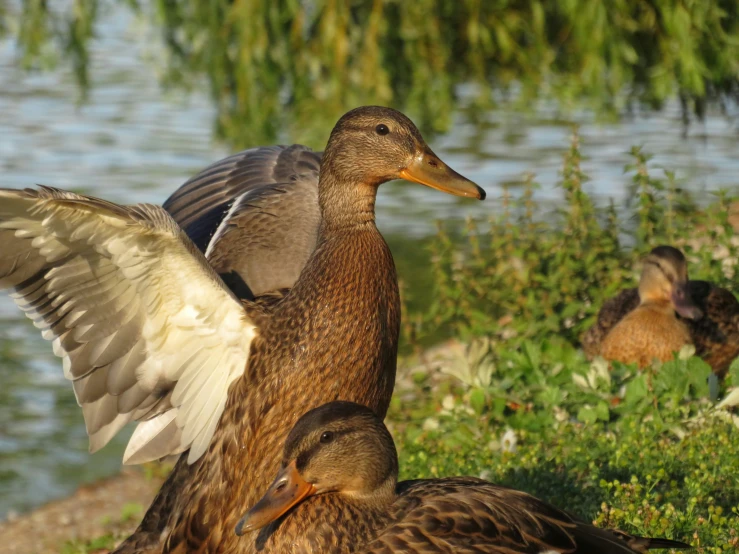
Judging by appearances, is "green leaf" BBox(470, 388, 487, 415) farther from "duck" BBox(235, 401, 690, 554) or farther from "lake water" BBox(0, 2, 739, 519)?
"lake water" BBox(0, 2, 739, 519)

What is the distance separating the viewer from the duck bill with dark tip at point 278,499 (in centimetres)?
380

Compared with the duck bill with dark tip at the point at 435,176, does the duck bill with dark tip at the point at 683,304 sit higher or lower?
lower

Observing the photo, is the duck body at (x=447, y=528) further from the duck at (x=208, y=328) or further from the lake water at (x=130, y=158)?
the lake water at (x=130, y=158)

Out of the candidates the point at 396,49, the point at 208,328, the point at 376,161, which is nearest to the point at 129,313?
the point at 208,328

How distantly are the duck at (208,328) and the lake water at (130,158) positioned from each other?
11.3 feet

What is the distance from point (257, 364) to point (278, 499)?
81 cm

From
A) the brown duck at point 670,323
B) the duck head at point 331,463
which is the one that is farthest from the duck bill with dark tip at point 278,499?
the brown duck at point 670,323

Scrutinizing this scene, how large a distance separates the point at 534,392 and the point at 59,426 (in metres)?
4.04

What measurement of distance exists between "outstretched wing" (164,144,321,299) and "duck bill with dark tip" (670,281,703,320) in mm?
2045

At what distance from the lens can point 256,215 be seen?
574cm

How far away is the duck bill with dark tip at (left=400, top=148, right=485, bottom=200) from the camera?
15.2 ft

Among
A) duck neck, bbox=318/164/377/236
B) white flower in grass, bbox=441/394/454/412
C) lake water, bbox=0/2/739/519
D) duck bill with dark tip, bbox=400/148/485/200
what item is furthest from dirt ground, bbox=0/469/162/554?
duck bill with dark tip, bbox=400/148/485/200

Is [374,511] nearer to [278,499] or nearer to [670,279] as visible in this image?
[278,499]

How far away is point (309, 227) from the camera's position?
571 cm
